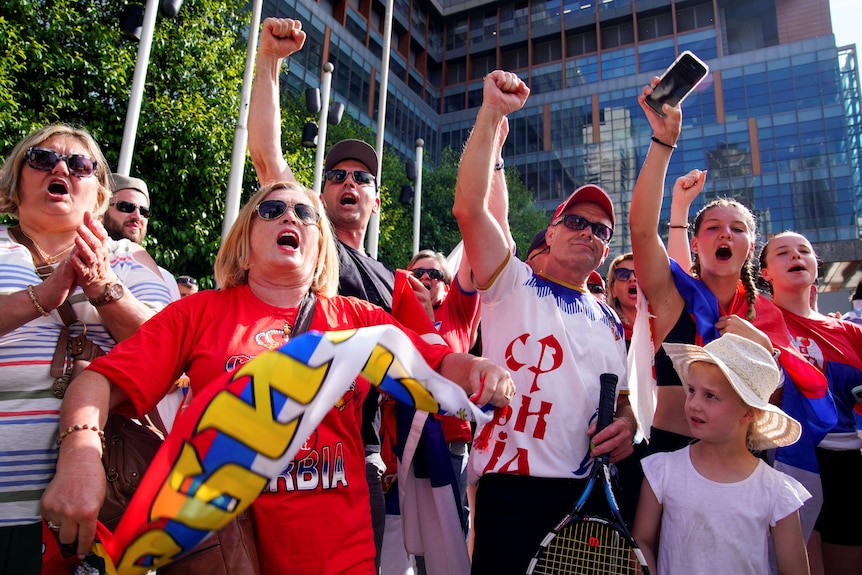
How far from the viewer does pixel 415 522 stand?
2.29 m

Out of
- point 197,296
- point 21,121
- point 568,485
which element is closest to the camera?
point 197,296

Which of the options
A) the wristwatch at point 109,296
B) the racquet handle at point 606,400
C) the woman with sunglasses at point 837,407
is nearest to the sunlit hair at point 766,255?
the woman with sunglasses at point 837,407

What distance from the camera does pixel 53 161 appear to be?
7.23 feet

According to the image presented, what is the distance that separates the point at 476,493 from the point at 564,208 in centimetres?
134

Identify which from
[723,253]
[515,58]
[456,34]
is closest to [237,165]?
[723,253]

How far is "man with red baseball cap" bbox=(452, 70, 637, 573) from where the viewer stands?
86.7 inches

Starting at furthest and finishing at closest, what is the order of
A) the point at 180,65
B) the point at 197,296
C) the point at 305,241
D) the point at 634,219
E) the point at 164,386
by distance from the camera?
the point at 180,65
the point at 634,219
the point at 305,241
the point at 197,296
the point at 164,386

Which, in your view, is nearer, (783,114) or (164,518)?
(164,518)

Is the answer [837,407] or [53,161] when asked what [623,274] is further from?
[53,161]

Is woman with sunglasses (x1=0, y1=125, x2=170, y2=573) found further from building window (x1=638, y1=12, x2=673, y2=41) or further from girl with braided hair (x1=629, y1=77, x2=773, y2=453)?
building window (x1=638, y1=12, x2=673, y2=41)

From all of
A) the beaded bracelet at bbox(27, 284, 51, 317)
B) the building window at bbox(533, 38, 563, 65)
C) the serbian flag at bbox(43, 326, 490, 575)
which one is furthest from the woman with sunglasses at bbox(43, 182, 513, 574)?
the building window at bbox(533, 38, 563, 65)

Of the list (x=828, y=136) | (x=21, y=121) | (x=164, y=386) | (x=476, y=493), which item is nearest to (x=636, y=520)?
(x=476, y=493)

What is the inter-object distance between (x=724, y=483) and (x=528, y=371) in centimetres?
88

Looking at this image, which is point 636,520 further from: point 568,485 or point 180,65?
point 180,65
